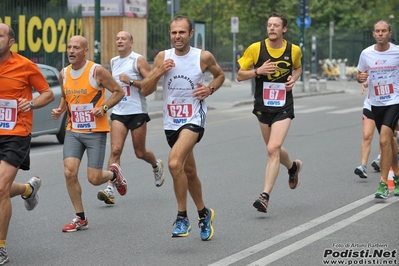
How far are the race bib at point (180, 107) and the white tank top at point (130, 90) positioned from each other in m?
2.81

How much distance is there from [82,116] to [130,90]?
2110mm

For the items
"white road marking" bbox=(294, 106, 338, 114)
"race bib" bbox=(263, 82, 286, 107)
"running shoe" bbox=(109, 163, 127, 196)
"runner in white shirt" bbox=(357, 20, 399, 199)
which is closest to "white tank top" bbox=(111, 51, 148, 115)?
"running shoe" bbox=(109, 163, 127, 196)

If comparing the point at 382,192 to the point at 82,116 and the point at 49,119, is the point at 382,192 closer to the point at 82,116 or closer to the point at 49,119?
the point at 82,116

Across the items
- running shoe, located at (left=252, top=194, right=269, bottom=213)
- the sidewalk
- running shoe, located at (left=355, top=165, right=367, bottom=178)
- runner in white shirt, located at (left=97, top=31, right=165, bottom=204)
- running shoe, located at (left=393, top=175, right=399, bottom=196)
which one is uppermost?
runner in white shirt, located at (left=97, top=31, right=165, bottom=204)

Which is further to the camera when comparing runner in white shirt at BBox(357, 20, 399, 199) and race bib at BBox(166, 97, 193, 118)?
runner in white shirt at BBox(357, 20, 399, 199)

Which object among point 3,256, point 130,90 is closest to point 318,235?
point 3,256

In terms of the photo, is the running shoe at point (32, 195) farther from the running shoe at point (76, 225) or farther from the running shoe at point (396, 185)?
the running shoe at point (396, 185)

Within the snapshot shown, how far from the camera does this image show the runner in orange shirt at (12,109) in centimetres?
735

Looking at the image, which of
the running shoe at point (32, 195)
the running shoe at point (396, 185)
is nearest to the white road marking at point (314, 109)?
the running shoe at point (396, 185)

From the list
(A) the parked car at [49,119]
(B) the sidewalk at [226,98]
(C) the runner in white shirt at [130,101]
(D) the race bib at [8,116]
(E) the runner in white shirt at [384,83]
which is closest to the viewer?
(D) the race bib at [8,116]

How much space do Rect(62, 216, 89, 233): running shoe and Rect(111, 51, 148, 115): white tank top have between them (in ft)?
7.96

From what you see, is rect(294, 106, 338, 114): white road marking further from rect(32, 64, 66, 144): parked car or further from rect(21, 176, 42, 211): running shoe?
rect(21, 176, 42, 211): running shoe

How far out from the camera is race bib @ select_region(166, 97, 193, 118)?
8.04 metres

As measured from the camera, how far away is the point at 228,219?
9062 millimetres
